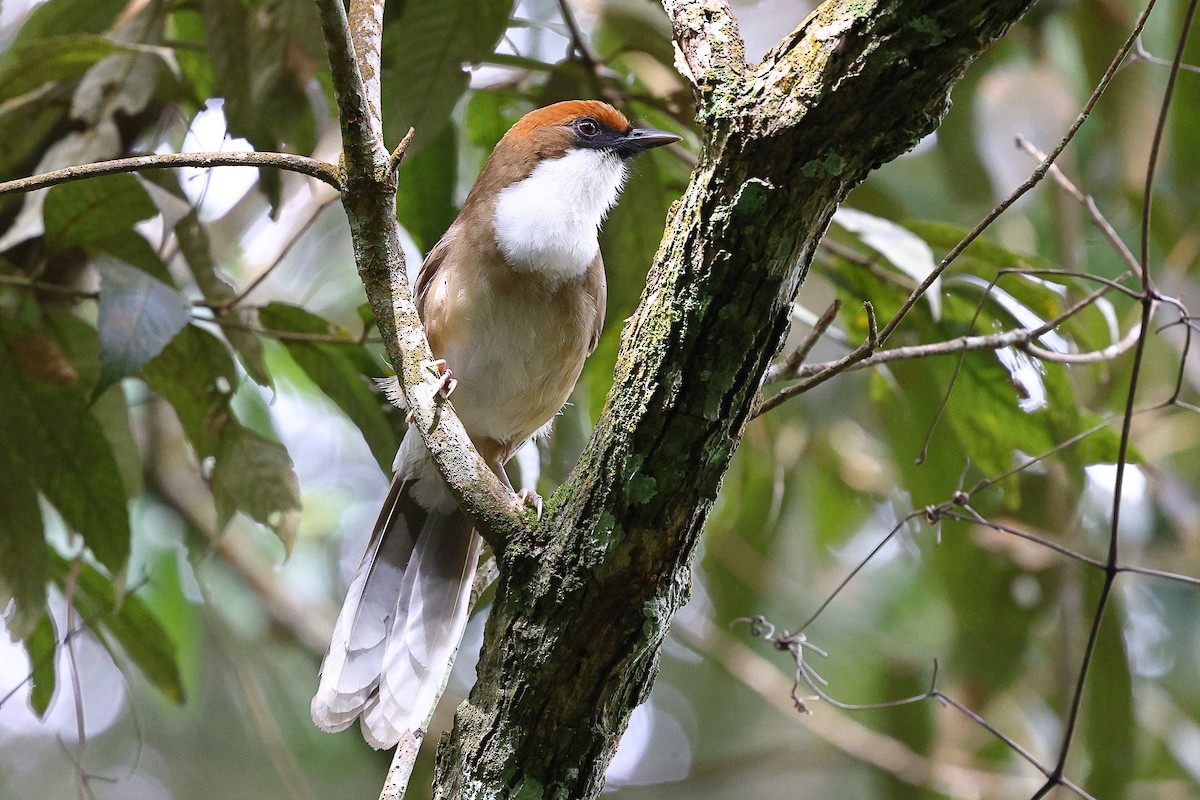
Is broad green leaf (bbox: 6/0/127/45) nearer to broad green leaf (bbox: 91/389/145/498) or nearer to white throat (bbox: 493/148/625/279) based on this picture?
broad green leaf (bbox: 91/389/145/498)

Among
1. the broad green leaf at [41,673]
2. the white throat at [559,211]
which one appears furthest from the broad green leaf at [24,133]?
the white throat at [559,211]

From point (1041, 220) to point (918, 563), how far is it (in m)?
2.04

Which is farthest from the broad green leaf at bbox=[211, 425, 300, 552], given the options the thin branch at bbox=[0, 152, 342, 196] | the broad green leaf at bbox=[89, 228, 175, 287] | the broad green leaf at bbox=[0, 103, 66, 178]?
the thin branch at bbox=[0, 152, 342, 196]

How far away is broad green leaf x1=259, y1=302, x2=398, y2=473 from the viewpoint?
304 centimetres

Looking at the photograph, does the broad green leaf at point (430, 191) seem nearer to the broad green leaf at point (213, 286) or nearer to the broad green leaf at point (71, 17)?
the broad green leaf at point (213, 286)

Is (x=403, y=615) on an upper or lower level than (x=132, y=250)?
lower

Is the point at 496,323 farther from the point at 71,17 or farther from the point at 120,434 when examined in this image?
the point at 71,17

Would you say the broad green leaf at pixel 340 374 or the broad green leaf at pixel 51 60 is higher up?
the broad green leaf at pixel 51 60

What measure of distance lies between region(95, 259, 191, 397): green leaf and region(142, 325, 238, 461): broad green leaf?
382 mm

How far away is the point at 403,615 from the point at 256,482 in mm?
561

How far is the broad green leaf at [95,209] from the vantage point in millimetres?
2711

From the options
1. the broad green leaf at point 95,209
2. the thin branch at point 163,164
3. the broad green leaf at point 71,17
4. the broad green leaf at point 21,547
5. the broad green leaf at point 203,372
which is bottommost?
the broad green leaf at point 21,547

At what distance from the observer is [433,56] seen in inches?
115

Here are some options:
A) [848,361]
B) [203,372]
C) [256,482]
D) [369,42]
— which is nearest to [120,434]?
[203,372]
